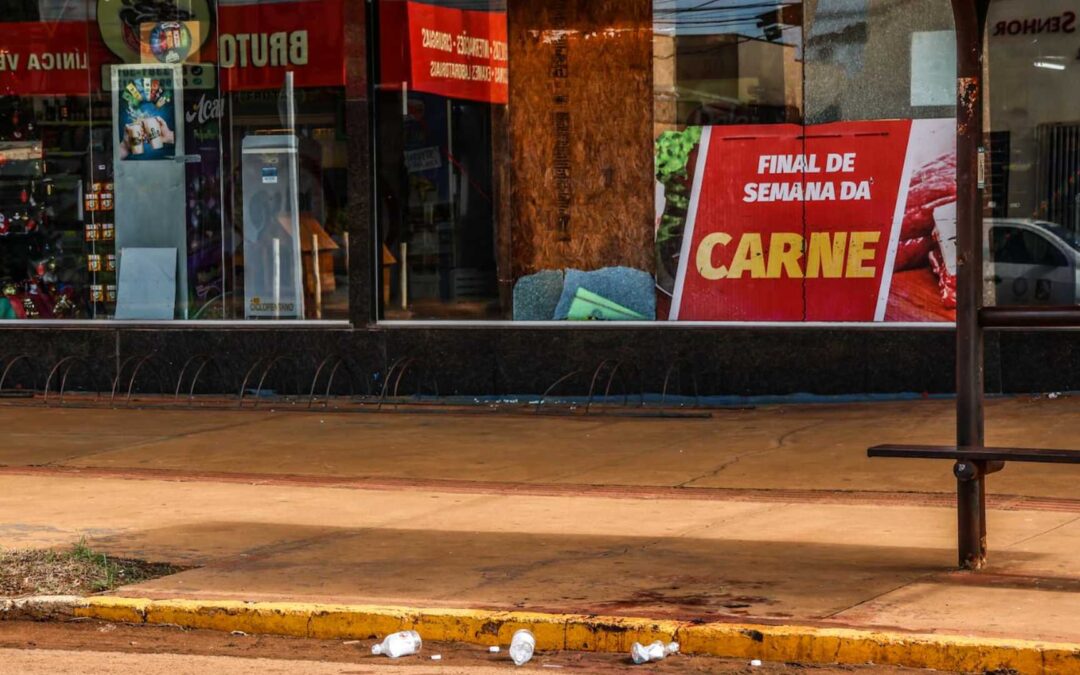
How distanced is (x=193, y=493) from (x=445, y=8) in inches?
249

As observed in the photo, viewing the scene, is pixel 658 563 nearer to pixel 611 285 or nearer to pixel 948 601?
pixel 948 601

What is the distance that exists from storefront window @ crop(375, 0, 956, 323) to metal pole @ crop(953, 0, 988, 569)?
6.69m

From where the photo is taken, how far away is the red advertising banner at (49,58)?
16875 mm

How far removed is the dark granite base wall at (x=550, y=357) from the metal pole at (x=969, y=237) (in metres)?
6.72

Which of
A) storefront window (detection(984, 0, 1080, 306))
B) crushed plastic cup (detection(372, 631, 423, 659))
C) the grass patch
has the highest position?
storefront window (detection(984, 0, 1080, 306))

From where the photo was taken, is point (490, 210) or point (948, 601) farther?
point (490, 210)

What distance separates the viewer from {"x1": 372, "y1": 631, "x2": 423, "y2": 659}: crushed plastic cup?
7125 millimetres

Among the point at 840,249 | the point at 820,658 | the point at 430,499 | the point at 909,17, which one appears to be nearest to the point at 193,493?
→ the point at 430,499

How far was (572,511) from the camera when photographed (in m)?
10.2

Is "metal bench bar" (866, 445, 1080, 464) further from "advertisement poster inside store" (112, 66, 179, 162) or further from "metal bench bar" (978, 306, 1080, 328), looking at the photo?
"advertisement poster inside store" (112, 66, 179, 162)

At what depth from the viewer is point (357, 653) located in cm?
724

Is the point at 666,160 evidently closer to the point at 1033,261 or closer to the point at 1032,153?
the point at 1032,153

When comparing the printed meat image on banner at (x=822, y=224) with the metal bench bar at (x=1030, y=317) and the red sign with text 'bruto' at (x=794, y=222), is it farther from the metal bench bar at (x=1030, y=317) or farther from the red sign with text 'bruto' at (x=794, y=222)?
the metal bench bar at (x=1030, y=317)

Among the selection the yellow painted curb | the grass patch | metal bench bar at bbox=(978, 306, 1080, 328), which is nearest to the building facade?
metal bench bar at bbox=(978, 306, 1080, 328)
